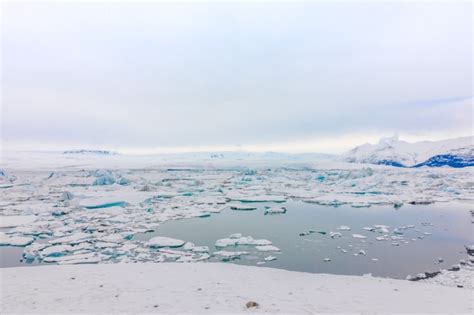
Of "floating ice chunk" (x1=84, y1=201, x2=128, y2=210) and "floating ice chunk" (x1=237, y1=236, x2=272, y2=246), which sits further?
"floating ice chunk" (x1=84, y1=201, x2=128, y2=210)

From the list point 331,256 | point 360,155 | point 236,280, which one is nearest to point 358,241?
point 331,256

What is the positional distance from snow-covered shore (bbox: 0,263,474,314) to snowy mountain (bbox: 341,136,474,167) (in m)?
58.5

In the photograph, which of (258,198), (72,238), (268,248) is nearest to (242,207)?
(258,198)

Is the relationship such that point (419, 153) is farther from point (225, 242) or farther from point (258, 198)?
point (225, 242)

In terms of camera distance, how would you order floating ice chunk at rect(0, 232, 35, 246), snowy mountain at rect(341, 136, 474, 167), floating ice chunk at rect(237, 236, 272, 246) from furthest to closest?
snowy mountain at rect(341, 136, 474, 167) < floating ice chunk at rect(237, 236, 272, 246) < floating ice chunk at rect(0, 232, 35, 246)

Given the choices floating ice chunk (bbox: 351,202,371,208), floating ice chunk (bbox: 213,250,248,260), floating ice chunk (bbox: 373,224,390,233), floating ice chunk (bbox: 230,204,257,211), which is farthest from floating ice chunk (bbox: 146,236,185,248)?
floating ice chunk (bbox: 351,202,371,208)

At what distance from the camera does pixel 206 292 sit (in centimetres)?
600

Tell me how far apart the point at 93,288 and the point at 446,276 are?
28.7 feet

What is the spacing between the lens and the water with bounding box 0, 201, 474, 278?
28.5 ft

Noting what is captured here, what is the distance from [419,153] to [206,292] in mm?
74465

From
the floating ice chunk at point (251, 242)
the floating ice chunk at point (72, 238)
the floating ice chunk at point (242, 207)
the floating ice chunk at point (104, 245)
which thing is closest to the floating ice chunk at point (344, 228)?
the floating ice chunk at point (251, 242)

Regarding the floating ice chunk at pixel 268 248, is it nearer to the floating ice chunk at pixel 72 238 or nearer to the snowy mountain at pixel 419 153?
the floating ice chunk at pixel 72 238

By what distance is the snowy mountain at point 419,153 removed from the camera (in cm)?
5347

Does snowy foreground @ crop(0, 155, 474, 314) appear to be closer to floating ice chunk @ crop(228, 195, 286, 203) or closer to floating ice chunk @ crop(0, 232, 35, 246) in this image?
floating ice chunk @ crop(0, 232, 35, 246)
